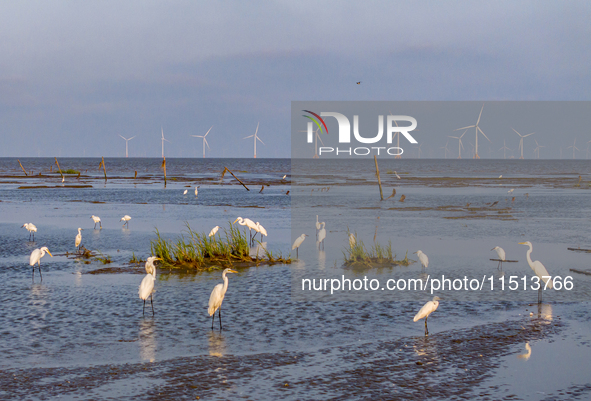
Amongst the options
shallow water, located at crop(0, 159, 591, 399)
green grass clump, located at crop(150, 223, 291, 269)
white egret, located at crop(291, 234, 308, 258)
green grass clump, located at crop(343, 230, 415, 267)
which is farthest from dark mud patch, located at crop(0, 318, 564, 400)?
white egret, located at crop(291, 234, 308, 258)

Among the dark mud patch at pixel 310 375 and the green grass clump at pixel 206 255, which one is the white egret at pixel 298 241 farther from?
the dark mud patch at pixel 310 375

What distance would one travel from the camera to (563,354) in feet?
28.7

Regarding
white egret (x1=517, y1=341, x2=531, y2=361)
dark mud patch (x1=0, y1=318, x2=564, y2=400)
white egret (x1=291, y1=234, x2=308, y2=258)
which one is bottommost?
dark mud patch (x1=0, y1=318, x2=564, y2=400)

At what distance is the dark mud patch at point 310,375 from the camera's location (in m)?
7.32

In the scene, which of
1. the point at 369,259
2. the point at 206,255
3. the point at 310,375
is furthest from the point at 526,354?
the point at 206,255

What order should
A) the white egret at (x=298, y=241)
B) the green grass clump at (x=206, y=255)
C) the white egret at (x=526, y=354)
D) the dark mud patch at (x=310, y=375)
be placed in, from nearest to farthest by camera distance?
1. the dark mud patch at (x=310, y=375)
2. the white egret at (x=526, y=354)
3. the green grass clump at (x=206, y=255)
4. the white egret at (x=298, y=241)

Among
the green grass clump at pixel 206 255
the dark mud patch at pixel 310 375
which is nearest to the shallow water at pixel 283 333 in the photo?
the dark mud patch at pixel 310 375

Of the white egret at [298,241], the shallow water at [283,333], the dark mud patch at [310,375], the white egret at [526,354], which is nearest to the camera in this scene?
the dark mud patch at [310,375]

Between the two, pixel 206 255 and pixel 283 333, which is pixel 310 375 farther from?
pixel 206 255

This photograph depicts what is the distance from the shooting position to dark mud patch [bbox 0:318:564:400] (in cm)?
732

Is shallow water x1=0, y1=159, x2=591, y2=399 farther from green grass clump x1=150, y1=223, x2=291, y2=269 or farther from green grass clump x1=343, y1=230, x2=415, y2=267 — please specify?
green grass clump x1=150, y1=223, x2=291, y2=269

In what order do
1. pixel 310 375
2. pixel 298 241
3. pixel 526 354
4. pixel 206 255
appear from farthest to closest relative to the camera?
pixel 298 241
pixel 206 255
pixel 526 354
pixel 310 375

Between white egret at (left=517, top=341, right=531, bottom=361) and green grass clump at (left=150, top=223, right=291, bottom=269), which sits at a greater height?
green grass clump at (left=150, top=223, right=291, bottom=269)

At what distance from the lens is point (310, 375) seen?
8.00 m
